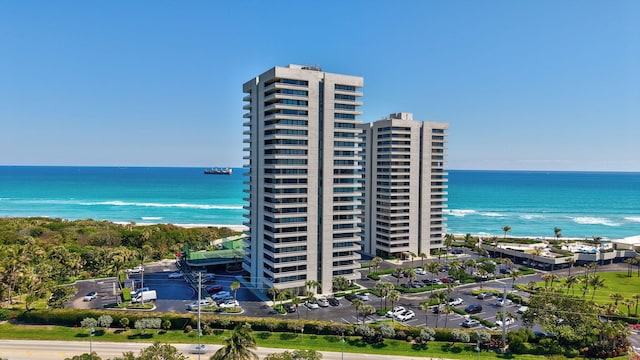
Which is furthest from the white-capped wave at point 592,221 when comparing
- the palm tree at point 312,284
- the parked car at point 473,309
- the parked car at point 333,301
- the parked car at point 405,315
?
the palm tree at point 312,284

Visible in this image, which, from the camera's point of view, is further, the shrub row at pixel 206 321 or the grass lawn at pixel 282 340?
the shrub row at pixel 206 321

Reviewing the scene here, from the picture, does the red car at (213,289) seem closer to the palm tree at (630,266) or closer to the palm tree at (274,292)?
the palm tree at (274,292)

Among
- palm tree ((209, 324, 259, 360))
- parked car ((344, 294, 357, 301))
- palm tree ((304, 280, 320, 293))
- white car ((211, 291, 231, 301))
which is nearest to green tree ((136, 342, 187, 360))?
palm tree ((209, 324, 259, 360))

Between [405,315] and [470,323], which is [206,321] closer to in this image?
[405,315]

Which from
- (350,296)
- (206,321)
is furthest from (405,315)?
(206,321)

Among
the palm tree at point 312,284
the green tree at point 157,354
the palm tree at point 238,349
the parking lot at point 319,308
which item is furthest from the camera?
the palm tree at point 312,284

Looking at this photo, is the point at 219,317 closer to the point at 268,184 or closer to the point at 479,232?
the point at 268,184

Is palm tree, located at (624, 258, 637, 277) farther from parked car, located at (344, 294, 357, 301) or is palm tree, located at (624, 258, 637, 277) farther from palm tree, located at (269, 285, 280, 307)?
palm tree, located at (269, 285, 280, 307)
